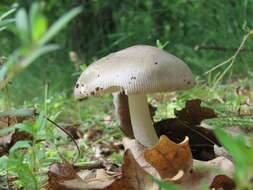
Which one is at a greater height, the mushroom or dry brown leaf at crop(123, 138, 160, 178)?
the mushroom

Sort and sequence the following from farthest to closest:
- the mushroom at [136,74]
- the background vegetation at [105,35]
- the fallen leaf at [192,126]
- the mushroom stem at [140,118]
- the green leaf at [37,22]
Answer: the background vegetation at [105,35] → the mushroom stem at [140,118] → the fallen leaf at [192,126] → the mushroom at [136,74] → the green leaf at [37,22]

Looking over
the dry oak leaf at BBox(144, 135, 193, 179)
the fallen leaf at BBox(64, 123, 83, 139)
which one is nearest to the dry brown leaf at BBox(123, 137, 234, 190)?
the dry oak leaf at BBox(144, 135, 193, 179)

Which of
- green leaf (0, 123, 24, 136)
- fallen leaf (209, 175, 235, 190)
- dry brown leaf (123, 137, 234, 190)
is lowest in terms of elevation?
fallen leaf (209, 175, 235, 190)

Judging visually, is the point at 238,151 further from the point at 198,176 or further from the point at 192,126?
the point at 192,126

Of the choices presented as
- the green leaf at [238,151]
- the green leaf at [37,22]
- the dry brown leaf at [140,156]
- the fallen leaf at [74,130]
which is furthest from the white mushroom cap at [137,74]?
the fallen leaf at [74,130]

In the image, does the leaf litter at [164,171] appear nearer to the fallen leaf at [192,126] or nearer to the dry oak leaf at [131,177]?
the dry oak leaf at [131,177]

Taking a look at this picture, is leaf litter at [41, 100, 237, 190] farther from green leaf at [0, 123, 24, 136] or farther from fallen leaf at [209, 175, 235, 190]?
green leaf at [0, 123, 24, 136]
